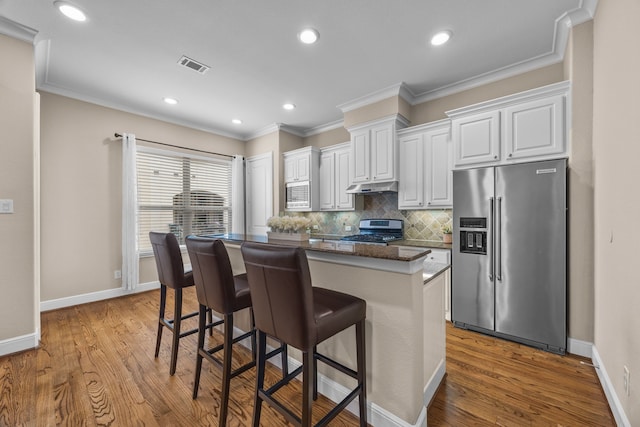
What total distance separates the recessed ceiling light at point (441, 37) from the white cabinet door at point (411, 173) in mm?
1130

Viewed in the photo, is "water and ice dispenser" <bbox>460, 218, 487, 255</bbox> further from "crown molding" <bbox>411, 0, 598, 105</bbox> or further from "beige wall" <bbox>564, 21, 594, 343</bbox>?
"crown molding" <bbox>411, 0, 598, 105</bbox>

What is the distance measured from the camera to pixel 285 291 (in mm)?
1218

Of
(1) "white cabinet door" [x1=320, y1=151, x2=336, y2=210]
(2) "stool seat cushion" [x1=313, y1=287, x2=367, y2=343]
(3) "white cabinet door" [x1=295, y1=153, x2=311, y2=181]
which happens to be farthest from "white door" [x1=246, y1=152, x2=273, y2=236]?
(2) "stool seat cushion" [x1=313, y1=287, x2=367, y2=343]

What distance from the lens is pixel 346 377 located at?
1.71m

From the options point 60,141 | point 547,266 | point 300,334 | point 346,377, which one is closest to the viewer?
point 300,334

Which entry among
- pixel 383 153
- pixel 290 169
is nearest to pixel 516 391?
pixel 383 153

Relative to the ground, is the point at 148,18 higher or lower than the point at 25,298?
higher

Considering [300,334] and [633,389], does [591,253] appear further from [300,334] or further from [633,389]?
[300,334]

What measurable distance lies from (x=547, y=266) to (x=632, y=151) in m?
1.28

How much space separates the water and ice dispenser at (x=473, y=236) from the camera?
2721 millimetres

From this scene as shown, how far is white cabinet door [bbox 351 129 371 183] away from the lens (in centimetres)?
394

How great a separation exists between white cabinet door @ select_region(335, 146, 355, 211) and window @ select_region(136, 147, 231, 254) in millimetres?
2291

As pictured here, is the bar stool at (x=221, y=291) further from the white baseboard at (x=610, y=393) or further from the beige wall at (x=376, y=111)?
the beige wall at (x=376, y=111)

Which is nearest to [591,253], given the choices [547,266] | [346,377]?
[547,266]
